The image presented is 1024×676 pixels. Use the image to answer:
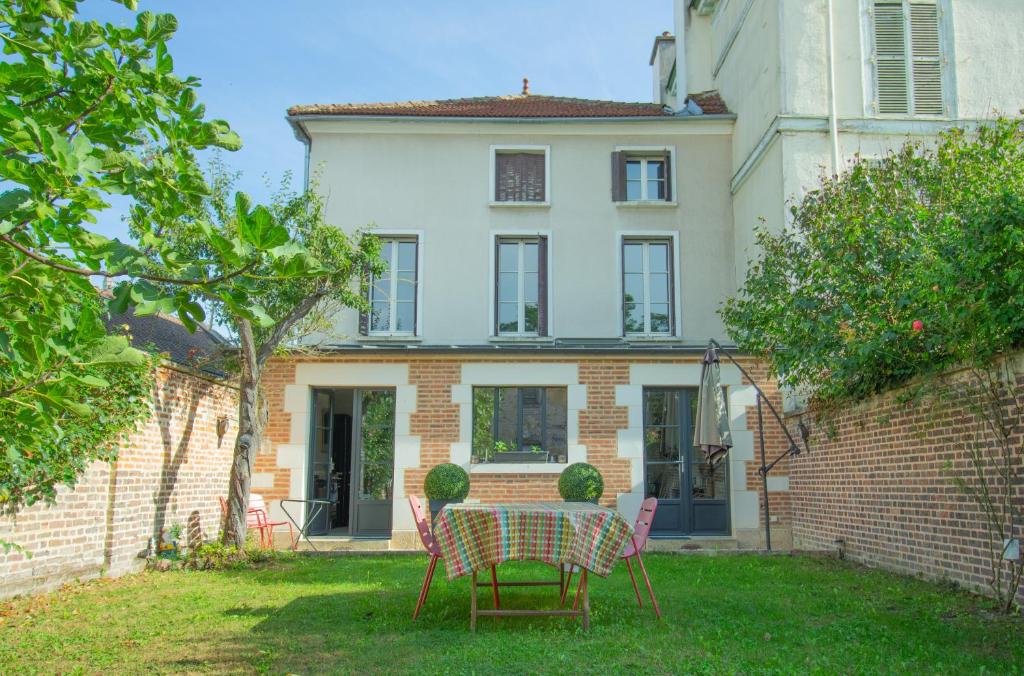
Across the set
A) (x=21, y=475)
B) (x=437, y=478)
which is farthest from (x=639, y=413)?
(x=21, y=475)

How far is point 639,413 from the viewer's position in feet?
39.1

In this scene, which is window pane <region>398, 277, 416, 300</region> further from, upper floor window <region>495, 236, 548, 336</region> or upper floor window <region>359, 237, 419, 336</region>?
upper floor window <region>495, 236, 548, 336</region>

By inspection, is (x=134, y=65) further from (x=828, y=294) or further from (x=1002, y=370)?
(x=828, y=294)

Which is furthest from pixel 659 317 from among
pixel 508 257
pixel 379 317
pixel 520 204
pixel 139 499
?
pixel 139 499

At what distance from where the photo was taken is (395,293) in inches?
511

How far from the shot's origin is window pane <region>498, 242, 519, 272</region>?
1318cm

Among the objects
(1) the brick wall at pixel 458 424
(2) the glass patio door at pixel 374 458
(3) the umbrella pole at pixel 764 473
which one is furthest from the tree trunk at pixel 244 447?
(3) the umbrella pole at pixel 764 473

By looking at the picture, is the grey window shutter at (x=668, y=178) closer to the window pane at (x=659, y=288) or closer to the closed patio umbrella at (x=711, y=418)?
the window pane at (x=659, y=288)

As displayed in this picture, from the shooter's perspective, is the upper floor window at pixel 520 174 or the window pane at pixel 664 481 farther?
the upper floor window at pixel 520 174

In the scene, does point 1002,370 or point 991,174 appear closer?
point 1002,370

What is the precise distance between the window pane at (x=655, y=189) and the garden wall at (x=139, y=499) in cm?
718

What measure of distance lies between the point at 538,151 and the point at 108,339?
460 inches

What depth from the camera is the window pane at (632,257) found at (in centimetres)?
1326

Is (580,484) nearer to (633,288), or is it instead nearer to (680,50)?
A: (633,288)
